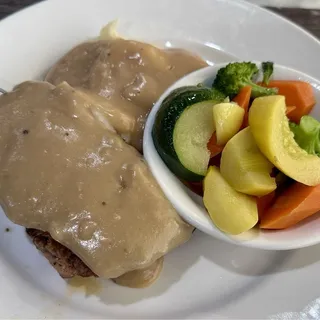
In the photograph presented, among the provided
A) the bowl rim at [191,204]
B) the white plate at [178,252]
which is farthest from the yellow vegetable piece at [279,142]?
the white plate at [178,252]

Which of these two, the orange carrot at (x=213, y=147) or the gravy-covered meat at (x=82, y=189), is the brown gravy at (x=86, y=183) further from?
the orange carrot at (x=213, y=147)

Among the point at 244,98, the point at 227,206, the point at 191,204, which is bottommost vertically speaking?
the point at 191,204

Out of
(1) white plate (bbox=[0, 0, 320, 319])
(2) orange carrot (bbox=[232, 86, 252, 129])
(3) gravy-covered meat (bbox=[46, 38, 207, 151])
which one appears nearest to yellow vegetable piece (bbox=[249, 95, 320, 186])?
(2) orange carrot (bbox=[232, 86, 252, 129])

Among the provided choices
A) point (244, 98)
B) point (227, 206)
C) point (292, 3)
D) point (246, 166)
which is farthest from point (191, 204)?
point (292, 3)

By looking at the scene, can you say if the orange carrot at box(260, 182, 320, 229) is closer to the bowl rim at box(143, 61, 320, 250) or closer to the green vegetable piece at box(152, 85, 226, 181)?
the bowl rim at box(143, 61, 320, 250)

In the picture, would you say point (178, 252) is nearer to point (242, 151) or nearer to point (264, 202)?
point (264, 202)

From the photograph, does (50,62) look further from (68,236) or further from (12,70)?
(68,236)

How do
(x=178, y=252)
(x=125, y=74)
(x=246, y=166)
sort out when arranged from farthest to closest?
(x=125, y=74), (x=178, y=252), (x=246, y=166)
